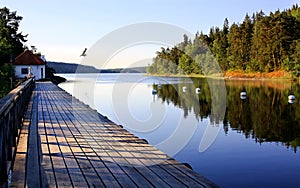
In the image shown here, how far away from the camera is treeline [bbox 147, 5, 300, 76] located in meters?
45.8

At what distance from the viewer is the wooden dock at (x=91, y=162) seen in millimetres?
4078

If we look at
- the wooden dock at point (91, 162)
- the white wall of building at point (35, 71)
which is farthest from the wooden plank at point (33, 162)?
the white wall of building at point (35, 71)

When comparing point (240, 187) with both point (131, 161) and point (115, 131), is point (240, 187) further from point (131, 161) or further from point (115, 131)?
point (115, 131)

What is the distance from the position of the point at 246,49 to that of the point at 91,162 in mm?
56010

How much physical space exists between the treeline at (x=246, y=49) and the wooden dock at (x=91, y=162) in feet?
108

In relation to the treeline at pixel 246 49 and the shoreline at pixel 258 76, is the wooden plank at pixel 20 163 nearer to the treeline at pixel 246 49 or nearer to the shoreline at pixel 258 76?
the treeline at pixel 246 49

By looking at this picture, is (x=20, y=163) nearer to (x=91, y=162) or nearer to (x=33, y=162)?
(x=33, y=162)

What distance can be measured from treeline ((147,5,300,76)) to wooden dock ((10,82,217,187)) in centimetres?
3277

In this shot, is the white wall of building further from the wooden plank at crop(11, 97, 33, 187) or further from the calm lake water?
the wooden plank at crop(11, 97, 33, 187)

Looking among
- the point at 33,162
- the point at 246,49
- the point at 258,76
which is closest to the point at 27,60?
the point at 258,76

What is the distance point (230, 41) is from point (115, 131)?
183 feet

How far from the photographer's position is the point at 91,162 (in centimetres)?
496

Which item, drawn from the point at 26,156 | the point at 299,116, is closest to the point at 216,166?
the point at 26,156

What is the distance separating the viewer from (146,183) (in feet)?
13.3
